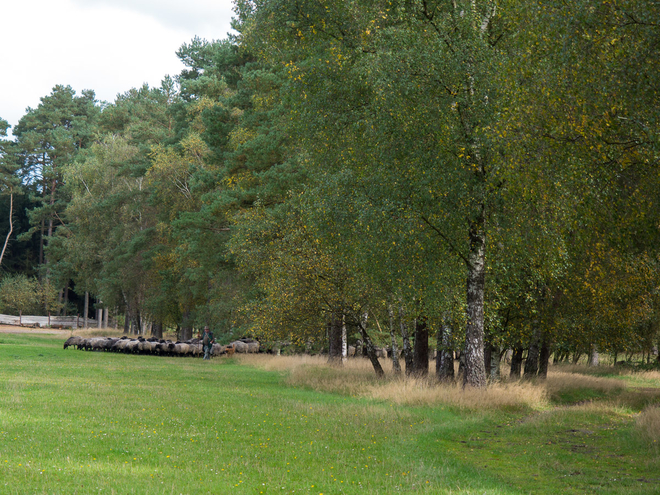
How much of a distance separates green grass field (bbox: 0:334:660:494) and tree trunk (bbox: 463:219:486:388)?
1385 mm

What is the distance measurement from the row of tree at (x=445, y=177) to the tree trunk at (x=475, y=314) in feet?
0.17

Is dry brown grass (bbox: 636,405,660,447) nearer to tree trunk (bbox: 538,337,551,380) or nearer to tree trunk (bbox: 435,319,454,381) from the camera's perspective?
tree trunk (bbox: 435,319,454,381)

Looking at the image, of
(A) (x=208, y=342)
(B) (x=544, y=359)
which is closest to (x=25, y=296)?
(A) (x=208, y=342)

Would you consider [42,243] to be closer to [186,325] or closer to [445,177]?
[186,325]

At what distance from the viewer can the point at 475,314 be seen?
1814cm

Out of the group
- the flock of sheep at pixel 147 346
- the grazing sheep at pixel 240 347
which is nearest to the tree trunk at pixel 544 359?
the flock of sheep at pixel 147 346

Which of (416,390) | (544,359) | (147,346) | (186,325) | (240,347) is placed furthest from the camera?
(186,325)

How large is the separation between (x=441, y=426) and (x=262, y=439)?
4.48m

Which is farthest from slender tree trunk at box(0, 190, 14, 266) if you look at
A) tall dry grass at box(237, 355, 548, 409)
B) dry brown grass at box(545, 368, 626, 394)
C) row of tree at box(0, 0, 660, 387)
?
dry brown grass at box(545, 368, 626, 394)

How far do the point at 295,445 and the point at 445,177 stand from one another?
8.92 m

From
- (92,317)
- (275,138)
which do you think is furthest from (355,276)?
(92,317)

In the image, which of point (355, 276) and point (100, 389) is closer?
point (100, 389)

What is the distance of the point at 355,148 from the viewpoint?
20.8m

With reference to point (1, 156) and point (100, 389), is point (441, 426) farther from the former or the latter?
point (1, 156)
